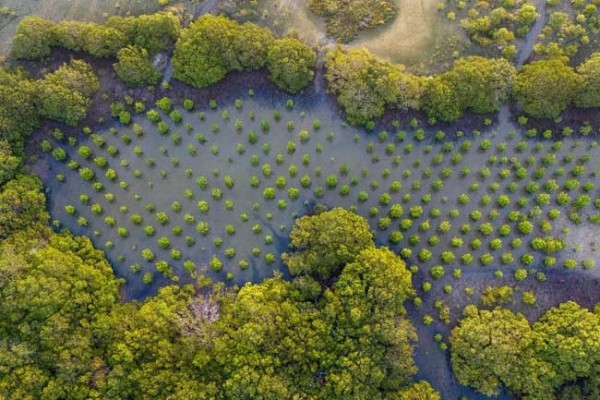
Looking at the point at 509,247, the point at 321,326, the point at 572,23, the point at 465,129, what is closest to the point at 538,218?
the point at 509,247

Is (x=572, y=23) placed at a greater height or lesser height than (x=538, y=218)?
greater

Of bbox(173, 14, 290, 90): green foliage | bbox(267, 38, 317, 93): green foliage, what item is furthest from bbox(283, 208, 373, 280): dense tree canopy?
bbox(173, 14, 290, 90): green foliage

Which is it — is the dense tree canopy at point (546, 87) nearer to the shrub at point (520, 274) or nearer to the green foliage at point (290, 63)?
the shrub at point (520, 274)

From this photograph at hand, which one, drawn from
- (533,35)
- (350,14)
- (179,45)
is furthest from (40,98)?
(533,35)

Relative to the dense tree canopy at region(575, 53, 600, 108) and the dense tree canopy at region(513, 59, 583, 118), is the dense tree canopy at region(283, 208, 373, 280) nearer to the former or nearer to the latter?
the dense tree canopy at region(513, 59, 583, 118)

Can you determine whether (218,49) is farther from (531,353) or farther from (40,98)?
(531,353)

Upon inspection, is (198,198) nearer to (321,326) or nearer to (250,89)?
(250,89)

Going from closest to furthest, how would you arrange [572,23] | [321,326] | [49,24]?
[321,326], [49,24], [572,23]
